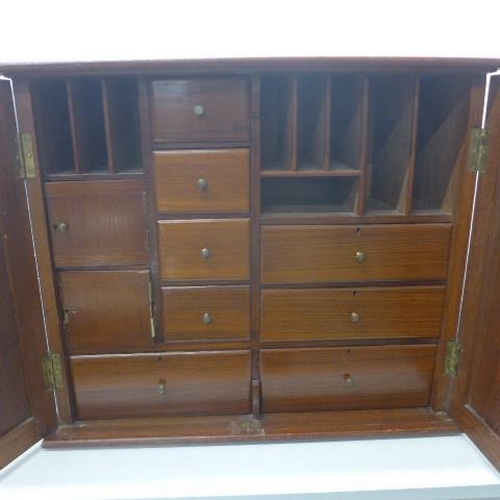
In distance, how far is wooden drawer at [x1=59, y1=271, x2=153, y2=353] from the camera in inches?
44.9

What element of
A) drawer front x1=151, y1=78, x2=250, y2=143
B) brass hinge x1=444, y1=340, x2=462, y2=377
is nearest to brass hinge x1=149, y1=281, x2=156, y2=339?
drawer front x1=151, y1=78, x2=250, y2=143

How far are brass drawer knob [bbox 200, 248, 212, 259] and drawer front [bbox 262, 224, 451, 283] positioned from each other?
0.14 meters

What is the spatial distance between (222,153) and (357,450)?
2.86 feet

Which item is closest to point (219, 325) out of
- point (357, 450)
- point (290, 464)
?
point (290, 464)

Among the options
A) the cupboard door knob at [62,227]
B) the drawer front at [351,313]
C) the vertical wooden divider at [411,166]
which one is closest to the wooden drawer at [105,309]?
the cupboard door knob at [62,227]

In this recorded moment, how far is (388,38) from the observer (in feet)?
4.61

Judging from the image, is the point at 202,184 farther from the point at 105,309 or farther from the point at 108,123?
the point at 105,309

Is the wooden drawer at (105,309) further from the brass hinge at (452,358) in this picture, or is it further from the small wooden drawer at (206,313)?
the brass hinge at (452,358)

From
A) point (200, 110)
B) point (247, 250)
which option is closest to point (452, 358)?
point (247, 250)

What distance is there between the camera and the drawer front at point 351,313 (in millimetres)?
1169

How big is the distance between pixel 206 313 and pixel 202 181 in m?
0.36

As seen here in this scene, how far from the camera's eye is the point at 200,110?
3.35 ft

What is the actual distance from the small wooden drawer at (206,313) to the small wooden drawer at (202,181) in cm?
22

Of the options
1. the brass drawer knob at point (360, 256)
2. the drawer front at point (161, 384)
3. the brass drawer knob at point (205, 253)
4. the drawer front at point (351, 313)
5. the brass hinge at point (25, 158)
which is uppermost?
the brass hinge at point (25, 158)
